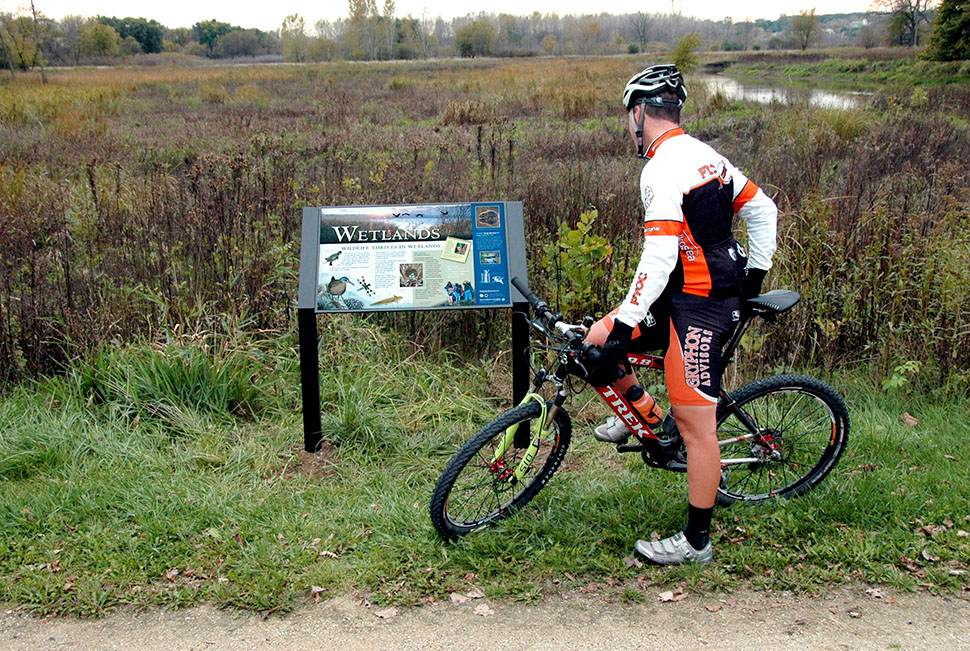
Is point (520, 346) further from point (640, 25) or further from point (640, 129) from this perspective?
point (640, 25)

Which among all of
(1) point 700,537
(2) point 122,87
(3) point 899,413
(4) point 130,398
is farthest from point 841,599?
(2) point 122,87

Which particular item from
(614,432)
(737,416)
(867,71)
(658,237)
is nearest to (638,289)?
(658,237)

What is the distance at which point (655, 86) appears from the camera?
3.37 metres

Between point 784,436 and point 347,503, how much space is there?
7.92 ft

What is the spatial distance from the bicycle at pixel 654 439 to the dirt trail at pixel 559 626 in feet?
2.01

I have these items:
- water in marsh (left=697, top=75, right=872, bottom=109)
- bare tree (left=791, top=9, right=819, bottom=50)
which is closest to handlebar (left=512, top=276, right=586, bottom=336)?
water in marsh (left=697, top=75, right=872, bottom=109)

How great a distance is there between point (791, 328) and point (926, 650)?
3.45 meters

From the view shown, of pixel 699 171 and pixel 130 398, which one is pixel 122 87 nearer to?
pixel 130 398

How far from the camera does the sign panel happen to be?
466 centimetres

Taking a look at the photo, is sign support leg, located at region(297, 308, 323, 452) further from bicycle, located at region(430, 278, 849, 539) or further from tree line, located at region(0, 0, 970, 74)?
tree line, located at region(0, 0, 970, 74)

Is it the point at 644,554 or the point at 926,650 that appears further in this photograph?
the point at 644,554

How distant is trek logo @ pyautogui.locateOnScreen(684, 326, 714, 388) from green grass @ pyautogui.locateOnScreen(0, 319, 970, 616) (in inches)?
35.7

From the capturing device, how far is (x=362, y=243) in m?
4.74

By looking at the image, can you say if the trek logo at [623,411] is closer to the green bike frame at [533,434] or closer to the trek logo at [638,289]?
the green bike frame at [533,434]
